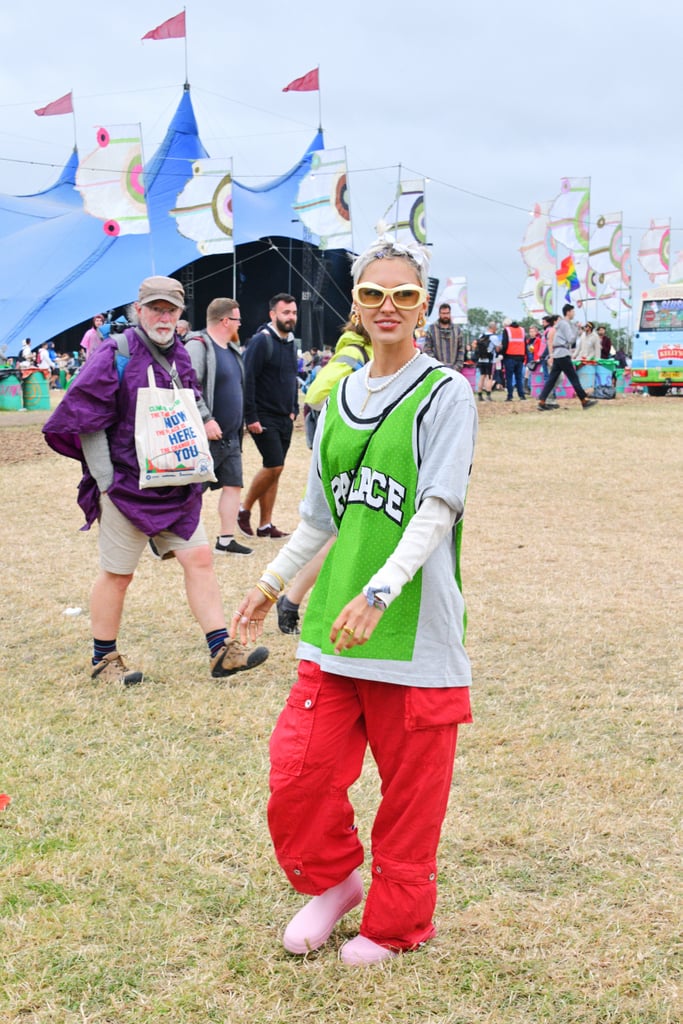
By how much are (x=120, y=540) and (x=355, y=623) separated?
266 cm

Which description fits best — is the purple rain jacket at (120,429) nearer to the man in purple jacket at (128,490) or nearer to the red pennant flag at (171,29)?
the man in purple jacket at (128,490)

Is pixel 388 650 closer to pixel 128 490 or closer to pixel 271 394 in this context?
pixel 128 490

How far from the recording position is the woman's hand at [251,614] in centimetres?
267

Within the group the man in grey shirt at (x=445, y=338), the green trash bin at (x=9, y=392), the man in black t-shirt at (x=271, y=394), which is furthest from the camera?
the green trash bin at (x=9, y=392)

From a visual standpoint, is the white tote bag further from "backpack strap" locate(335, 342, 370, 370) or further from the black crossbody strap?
"backpack strap" locate(335, 342, 370, 370)

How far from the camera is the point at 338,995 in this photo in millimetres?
2453

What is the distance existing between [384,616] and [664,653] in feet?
10.4

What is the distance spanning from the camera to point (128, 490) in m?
4.60

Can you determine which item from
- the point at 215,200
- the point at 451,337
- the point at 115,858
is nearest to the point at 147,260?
the point at 215,200

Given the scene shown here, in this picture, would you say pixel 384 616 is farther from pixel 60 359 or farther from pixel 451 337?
pixel 60 359

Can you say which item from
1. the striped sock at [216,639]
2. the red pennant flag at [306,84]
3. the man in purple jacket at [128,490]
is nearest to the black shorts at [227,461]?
the man in purple jacket at [128,490]

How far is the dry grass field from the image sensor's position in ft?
8.17

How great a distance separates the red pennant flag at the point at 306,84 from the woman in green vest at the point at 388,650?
3490cm

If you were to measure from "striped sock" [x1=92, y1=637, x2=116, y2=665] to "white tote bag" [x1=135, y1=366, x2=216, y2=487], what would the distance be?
0.82 meters
